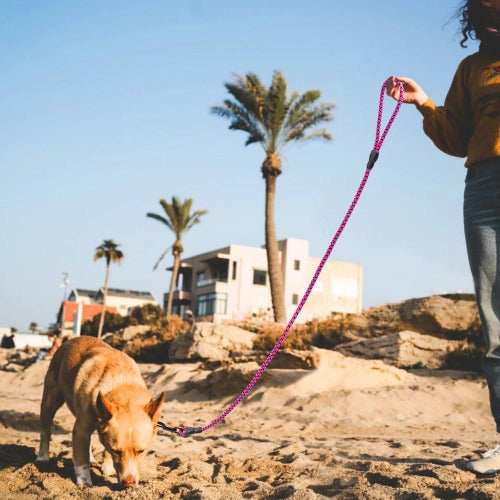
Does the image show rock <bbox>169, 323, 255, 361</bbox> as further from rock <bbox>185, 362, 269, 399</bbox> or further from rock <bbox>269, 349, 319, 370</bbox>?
rock <bbox>269, 349, 319, 370</bbox>

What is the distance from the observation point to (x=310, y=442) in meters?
5.87

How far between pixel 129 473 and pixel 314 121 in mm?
25066

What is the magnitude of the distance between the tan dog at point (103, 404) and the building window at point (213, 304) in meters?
46.1

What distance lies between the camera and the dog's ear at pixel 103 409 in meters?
3.57

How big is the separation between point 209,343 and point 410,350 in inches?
230

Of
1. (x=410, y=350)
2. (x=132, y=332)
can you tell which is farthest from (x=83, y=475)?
(x=132, y=332)

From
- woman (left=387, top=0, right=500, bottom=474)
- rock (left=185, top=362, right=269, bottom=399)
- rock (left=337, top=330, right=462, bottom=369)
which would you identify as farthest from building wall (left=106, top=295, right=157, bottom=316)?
woman (left=387, top=0, right=500, bottom=474)

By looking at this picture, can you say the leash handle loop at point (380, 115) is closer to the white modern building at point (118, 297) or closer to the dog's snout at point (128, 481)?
the dog's snout at point (128, 481)

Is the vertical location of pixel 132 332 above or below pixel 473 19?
below

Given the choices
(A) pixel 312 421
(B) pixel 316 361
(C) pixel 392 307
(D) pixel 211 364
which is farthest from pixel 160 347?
(A) pixel 312 421

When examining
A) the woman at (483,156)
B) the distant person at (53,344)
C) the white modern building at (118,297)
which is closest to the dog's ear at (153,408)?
the woman at (483,156)

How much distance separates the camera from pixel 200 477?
4.18 m

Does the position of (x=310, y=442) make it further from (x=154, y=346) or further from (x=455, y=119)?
(x=154, y=346)

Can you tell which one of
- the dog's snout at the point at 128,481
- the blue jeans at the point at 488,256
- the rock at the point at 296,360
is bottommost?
the dog's snout at the point at 128,481
